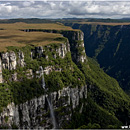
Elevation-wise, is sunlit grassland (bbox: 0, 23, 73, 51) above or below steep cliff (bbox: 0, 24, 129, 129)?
above

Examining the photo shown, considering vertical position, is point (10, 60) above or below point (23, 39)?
below

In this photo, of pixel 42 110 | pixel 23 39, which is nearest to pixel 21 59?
pixel 42 110

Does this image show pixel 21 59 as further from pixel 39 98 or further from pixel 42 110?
pixel 42 110

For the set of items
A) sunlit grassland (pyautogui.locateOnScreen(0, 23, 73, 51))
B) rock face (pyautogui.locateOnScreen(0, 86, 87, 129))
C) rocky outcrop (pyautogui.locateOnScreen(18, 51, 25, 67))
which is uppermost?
sunlit grassland (pyautogui.locateOnScreen(0, 23, 73, 51))

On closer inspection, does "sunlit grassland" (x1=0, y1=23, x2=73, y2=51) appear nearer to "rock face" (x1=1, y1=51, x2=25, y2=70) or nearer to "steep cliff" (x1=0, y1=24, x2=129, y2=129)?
"rock face" (x1=1, y1=51, x2=25, y2=70)

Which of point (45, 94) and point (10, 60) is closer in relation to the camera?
point (10, 60)

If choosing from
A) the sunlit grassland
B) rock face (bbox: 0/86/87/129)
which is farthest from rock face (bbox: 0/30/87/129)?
the sunlit grassland

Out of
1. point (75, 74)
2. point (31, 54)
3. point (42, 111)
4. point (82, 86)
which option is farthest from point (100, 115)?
point (31, 54)

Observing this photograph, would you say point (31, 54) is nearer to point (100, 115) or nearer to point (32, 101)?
point (32, 101)

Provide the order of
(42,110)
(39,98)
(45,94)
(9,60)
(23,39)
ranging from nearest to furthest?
(9,60) → (39,98) → (42,110) → (45,94) → (23,39)
